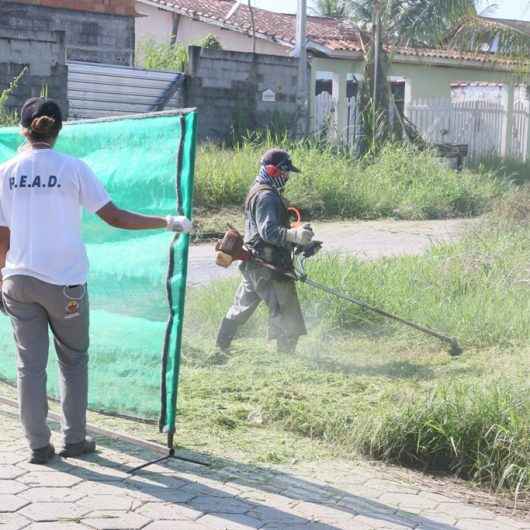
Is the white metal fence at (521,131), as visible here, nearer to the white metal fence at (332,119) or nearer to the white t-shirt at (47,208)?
the white metal fence at (332,119)

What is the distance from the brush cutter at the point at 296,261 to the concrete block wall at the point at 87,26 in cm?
→ 1454

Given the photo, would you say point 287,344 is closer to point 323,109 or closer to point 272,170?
point 272,170

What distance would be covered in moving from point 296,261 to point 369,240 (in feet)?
21.3

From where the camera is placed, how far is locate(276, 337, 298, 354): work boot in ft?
24.6

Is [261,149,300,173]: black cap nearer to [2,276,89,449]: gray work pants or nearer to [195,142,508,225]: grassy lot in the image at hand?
[2,276,89,449]: gray work pants

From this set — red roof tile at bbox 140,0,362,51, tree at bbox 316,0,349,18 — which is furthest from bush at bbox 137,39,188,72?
tree at bbox 316,0,349,18

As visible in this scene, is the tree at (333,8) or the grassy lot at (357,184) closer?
the grassy lot at (357,184)

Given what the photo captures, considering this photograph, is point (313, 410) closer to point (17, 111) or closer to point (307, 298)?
point (307, 298)

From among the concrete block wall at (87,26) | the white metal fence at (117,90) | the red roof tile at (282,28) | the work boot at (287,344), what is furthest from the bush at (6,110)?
the red roof tile at (282,28)

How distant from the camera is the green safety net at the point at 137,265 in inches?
199

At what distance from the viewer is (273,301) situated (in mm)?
7465

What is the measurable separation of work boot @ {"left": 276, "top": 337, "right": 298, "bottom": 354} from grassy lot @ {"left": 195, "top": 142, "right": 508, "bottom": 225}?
26.1 ft

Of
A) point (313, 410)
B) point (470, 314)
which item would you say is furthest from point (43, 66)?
point (313, 410)

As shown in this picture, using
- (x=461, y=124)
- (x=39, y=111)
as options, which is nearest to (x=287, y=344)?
(x=39, y=111)
